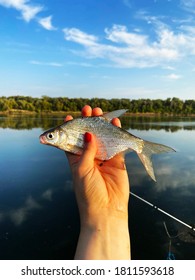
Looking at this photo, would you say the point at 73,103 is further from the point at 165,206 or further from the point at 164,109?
the point at 165,206

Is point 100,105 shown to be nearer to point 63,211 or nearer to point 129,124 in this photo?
point 129,124

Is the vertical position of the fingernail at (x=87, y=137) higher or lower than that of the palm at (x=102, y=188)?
higher

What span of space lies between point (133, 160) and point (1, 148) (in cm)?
1255

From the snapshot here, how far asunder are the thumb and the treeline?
95.4 metres

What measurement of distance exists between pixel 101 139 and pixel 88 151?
13.4 inches

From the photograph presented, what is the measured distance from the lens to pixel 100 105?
10138cm

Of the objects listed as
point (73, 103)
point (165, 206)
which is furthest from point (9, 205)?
point (73, 103)

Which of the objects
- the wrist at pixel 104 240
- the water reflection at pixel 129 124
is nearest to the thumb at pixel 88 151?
the wrist at pixel 104 240

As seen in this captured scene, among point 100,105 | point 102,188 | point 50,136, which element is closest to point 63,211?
point 102,188

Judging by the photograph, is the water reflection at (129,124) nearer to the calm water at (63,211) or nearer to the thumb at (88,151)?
the calm water at (63,211)

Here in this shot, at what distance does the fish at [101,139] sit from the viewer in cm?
365

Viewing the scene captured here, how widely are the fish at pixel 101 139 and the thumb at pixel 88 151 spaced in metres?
0.11
